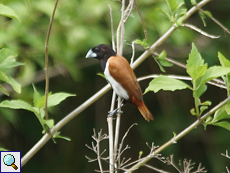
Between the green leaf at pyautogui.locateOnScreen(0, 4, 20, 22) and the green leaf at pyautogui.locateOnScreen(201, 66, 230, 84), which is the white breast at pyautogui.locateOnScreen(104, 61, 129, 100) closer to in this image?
the green leaf at pyautogui.locateOnScreen(201, 66, 230, 84)

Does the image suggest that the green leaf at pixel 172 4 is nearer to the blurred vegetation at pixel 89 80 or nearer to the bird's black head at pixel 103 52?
the bird's black head at pixel 103 52

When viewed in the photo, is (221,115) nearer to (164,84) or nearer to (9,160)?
(164,84)

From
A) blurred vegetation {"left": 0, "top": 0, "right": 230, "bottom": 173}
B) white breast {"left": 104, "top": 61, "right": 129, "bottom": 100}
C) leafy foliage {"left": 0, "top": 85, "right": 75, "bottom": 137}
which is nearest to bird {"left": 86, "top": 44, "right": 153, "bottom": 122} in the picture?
white breast {"left": 104, "top": 61, "right": 129, "bottom": 100}

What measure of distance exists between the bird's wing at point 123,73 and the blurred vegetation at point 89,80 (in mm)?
858

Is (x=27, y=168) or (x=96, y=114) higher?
(x=96, y=114)

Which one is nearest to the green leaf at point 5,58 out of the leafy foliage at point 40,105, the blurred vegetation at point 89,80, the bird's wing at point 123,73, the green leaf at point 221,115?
the leafy foliage at point 40,105

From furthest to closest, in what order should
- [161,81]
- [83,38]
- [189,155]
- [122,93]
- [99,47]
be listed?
[189,155]
[83,38]
[99,47]
[122,93]
[161,81]

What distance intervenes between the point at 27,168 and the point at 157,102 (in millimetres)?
1489

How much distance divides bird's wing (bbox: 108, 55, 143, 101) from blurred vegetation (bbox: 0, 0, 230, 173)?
858 mm

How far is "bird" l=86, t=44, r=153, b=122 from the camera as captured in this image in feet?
6.13

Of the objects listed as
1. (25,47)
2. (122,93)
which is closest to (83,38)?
(25,47)

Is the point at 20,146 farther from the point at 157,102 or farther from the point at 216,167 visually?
the point at 216,167

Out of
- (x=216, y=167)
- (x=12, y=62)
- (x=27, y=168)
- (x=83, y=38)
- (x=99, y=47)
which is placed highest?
(x=83, y=38)

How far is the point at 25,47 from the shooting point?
9.84 feet
